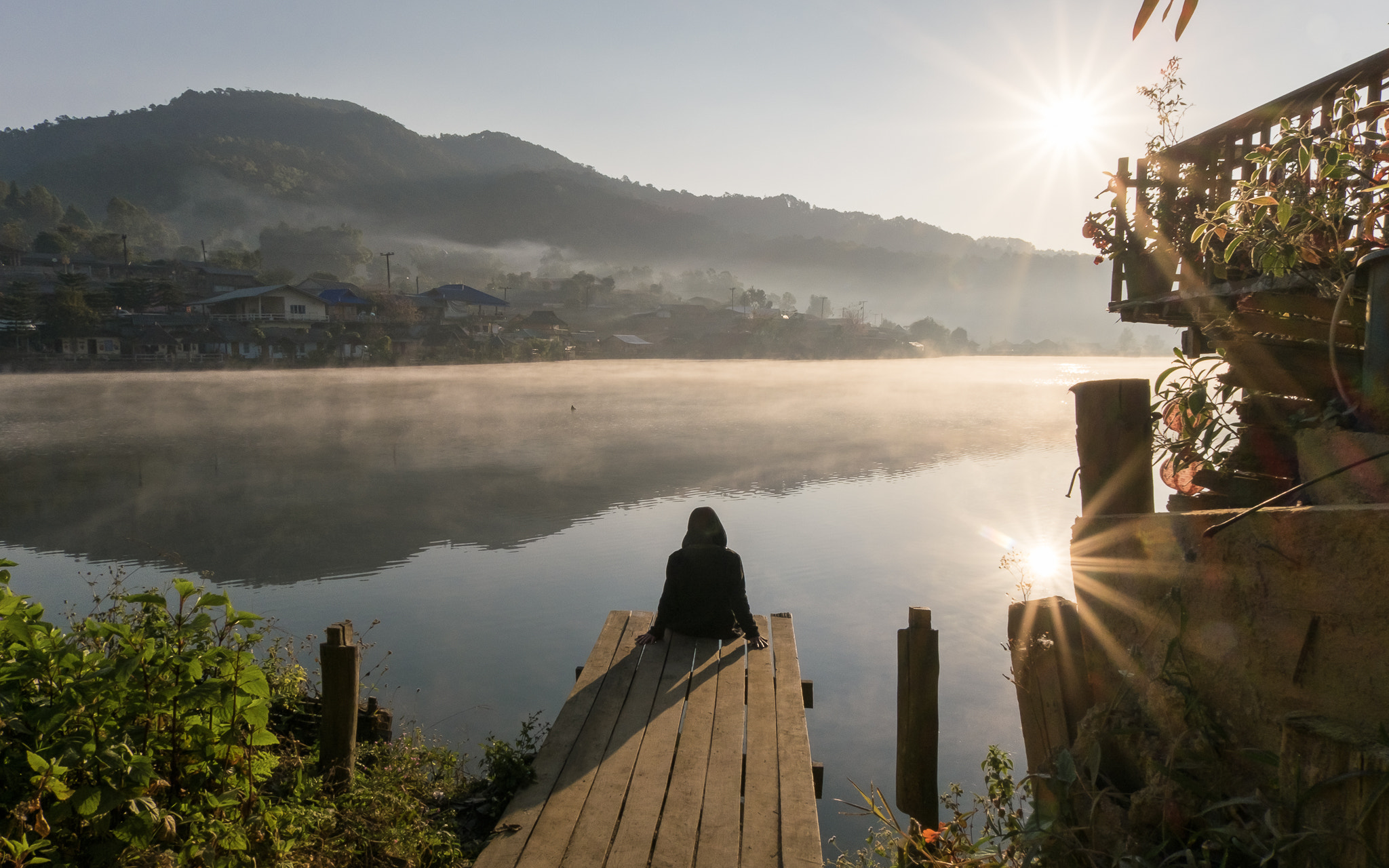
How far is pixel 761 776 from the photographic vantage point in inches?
181

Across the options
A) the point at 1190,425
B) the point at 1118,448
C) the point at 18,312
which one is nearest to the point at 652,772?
the point at 1118,448

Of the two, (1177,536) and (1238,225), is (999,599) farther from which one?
(1177,536)

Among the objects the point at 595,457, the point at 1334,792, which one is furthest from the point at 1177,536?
the point at 595,457

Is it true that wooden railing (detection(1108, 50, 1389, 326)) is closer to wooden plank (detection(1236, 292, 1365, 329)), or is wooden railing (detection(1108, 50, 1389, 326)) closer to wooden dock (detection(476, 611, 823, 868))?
wooden plank (detection(1236, 292, 1365, 329))

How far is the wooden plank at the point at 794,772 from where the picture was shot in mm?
3883

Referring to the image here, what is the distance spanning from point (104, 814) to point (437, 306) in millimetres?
76809

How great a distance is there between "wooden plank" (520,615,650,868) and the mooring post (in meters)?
1.49

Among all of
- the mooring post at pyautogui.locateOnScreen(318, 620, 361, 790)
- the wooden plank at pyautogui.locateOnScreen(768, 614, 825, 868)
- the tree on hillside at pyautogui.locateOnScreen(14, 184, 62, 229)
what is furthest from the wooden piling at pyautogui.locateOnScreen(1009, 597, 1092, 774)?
the tree on hillside at pyautogui.locateOnScreen(14, 184, 62, 229)

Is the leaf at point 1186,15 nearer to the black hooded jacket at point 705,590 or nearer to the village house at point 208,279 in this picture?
the black hooded jacket at point 705,590

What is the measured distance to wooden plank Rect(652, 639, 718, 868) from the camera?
384cm

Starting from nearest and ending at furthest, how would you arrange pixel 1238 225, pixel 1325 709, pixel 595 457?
pixel 1325 709 < pixel 1238 225 < pixel 595 457

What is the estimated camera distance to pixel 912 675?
18.3 ft

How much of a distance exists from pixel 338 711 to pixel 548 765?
1.56 metres

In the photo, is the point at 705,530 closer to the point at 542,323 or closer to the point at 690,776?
the point at 690,776
